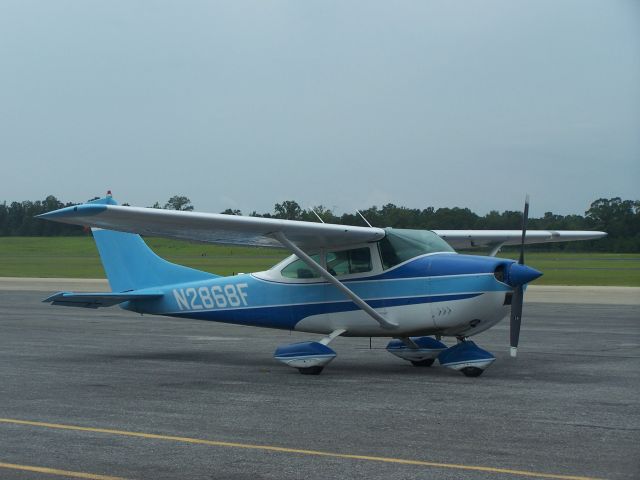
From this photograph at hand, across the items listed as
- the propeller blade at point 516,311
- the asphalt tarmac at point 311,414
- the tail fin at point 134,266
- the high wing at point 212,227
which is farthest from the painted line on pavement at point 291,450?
the tail fin at point 134,266

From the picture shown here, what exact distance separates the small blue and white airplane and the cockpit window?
0.05 feet

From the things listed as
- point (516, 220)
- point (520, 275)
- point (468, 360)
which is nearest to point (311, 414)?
point (468, 360)

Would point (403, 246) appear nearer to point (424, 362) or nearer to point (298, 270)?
point (298, 270)

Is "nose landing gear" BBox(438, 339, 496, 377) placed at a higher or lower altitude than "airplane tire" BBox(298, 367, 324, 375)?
higher

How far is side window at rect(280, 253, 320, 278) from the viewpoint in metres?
13.6

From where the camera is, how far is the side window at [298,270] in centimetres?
1356

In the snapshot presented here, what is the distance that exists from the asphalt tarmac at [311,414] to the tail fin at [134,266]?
1.25 meters

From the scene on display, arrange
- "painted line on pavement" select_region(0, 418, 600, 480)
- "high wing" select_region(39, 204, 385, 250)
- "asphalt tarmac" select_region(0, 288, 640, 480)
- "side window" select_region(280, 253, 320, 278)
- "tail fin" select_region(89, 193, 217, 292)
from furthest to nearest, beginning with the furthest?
"tail fin" select_region(89, 193, 217, 292) → "side window" select_region(280, 253, 320, 278) → "high wing" select_region(39, 204, 385, 250) → "asphalt tarmac" select_region(0, 288, 640, 480) → "painted line on pavement" select_region(0, 418, 600, 480)

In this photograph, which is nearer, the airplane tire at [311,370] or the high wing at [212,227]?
the high wing at [212,227]

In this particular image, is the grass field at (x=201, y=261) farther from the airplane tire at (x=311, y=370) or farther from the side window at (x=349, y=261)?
the airplane tire at (x=311, y=370)

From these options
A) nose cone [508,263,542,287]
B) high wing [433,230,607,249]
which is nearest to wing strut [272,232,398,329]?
nose cone [508,263,542,287]

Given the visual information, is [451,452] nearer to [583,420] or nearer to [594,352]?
[583,420]

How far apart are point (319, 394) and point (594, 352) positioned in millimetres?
6594

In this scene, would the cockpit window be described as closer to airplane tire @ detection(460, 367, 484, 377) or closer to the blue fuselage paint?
the blue fuselage paint
